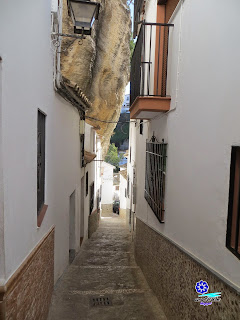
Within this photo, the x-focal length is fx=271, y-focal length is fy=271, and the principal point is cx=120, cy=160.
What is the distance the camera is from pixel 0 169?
2.57 meters

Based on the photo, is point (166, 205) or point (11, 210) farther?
point (166, 205)

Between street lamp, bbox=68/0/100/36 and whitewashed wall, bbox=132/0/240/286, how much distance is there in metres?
1.59

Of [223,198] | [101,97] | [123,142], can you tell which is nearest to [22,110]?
[223,198]

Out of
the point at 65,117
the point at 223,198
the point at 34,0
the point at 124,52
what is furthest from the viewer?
the point at 124,52

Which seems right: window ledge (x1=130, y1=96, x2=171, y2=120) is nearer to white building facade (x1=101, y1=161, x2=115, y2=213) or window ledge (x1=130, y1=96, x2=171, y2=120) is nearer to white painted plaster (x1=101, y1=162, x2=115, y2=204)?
white building facade (x1=101, y1=161, x2=115, y2=213)

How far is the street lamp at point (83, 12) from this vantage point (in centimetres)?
423

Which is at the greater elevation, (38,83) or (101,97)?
(101,97)

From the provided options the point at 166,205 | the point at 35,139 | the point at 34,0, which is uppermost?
the point at 34,0

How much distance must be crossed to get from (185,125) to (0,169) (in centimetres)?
300

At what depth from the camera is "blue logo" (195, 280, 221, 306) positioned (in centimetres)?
307

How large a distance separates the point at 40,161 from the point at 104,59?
39.3ft

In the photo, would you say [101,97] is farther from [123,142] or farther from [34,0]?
[123,142]

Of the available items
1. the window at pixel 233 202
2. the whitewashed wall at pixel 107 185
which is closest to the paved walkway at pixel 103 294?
the window at pixel 233 202

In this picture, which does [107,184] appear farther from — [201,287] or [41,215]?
[201,287]
